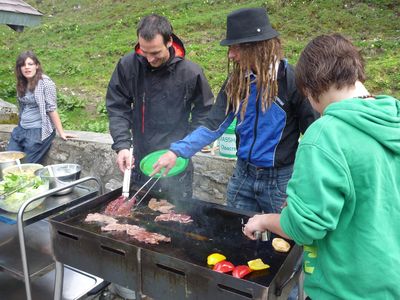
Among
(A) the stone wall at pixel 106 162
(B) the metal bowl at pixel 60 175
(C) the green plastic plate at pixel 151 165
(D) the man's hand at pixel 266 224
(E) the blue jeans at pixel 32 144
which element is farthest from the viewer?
(E) the blue jeans at pixel 32 144

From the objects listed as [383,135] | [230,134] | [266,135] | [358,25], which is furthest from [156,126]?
[358,25]

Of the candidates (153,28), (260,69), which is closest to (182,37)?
(153,28)

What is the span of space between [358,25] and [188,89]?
10.4 m

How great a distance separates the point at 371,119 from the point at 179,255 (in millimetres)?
1315

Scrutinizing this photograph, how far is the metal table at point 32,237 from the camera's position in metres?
2.72

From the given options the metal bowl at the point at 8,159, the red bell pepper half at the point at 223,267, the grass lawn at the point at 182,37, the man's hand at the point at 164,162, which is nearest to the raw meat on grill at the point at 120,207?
the man's hand at the point at 164,162

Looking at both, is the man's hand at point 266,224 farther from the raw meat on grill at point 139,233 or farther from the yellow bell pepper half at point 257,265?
the raw meat on grill at point 139,233

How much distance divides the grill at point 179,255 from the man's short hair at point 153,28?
1398 millimetres

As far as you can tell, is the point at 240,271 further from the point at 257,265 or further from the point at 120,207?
the point at 120,207

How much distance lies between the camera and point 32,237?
3.93 meters

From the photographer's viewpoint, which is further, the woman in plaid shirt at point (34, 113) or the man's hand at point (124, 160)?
the woman in plaid shirt at point (34, 113)

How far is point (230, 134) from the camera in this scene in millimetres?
3545

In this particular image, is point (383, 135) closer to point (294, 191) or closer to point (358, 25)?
point (294, 191)

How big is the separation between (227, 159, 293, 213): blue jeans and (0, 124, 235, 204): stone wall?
103 centimetres
